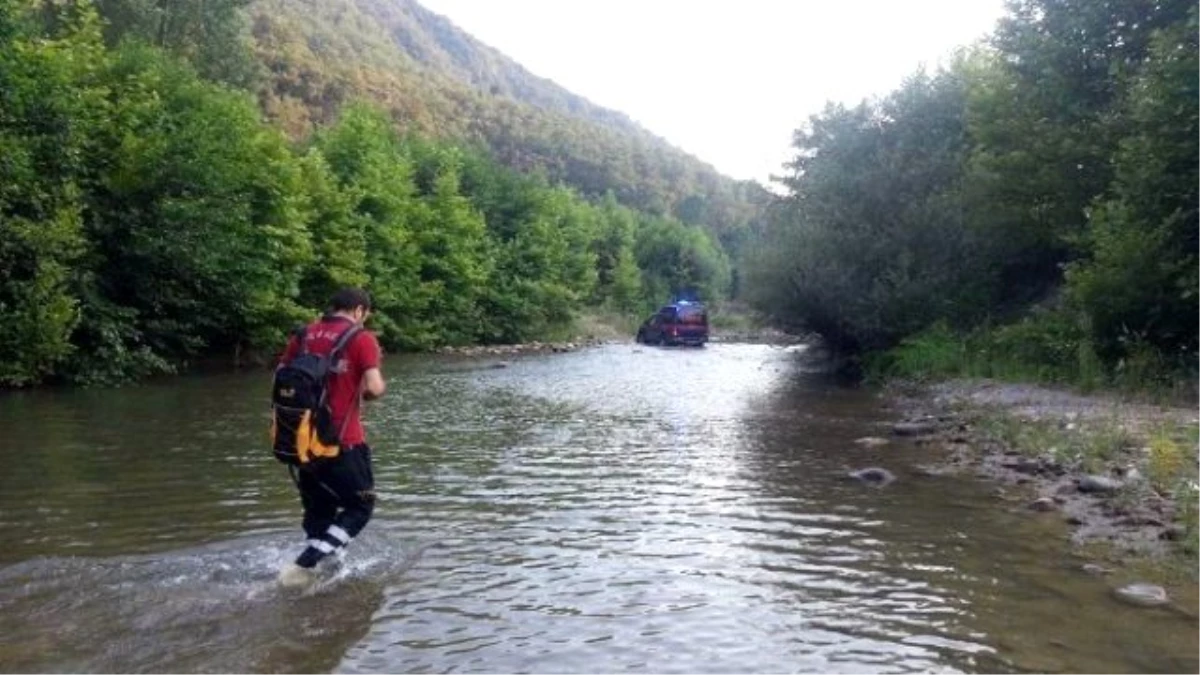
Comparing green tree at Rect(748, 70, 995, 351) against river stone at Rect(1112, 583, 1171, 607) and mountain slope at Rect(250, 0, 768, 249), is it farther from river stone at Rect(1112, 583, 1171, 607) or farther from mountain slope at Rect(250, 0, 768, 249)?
mountain slope at Rect(250, 0, 768, 249)

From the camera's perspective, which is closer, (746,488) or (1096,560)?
(1096,560)

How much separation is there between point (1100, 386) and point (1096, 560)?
1158cm

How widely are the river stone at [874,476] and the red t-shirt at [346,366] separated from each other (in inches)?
268

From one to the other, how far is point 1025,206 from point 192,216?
70.2ft

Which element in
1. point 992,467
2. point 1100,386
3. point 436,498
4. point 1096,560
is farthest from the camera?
point 1100,386

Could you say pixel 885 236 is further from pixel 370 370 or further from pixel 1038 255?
pixel 370 370

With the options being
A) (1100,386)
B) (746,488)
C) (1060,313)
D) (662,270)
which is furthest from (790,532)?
(662,270)

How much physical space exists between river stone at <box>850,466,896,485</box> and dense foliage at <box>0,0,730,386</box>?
18.0 m

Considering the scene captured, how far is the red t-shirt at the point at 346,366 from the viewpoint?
796 centimetres

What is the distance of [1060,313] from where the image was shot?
24.0 meters

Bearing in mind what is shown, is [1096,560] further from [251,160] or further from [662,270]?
[662,270]

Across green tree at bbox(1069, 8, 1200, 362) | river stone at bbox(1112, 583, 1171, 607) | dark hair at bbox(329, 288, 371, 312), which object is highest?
green tree at bbox(1069, 8, 1200, 362)

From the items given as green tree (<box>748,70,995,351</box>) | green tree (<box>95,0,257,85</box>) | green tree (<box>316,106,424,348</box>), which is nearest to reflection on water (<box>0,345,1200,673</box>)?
green tree (<box>748,70,995,351</box>)

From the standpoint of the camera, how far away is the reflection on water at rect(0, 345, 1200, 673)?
21.6ft
